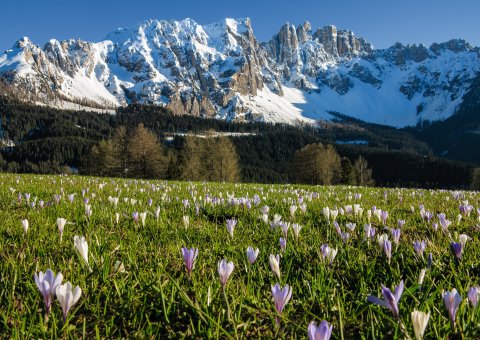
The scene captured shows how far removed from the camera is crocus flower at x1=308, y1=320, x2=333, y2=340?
3.88 feet

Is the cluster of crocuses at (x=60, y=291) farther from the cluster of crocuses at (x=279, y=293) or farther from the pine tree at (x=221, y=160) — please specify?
the pine tree at (x=221, y=160)

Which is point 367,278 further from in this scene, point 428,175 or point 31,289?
point 428,175

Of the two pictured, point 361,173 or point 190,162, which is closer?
point 190,162

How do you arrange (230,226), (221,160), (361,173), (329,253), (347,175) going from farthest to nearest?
(361,173) → (347,175) → (221,160) → (230,226) → (329,253)

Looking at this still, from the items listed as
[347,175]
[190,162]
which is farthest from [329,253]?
[347,175]

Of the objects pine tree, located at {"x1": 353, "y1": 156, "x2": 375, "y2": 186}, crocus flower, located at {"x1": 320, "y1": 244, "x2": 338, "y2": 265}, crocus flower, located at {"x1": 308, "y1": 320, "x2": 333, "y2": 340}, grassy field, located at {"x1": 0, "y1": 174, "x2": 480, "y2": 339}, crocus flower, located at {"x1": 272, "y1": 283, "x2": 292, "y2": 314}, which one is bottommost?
pine tree, located at {"x1": 353, "y1": 156, "x2": 375, "y2": 186}

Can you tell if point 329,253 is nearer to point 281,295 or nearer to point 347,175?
point 281,295

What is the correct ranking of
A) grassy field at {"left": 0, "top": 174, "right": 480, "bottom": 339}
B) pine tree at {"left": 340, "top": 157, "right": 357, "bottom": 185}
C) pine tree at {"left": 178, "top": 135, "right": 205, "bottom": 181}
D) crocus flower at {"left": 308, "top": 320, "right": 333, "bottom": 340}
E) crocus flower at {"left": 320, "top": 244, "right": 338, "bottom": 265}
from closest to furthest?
1. crocus flower at {"left": 308, "top": 320, "right": 333, "bottom": 340}
2. grassy field at {"left": 0, "top": 174, "right": 480, "bottom": 339}
3. crocus flower at {"left": 320, "top": 244, "right": 338, "bottom": 265}
4. pine tree at {"left": 178, "top": 135, "right": 205, "bottom": 181}
5. pine tree at {"left": 340, "top": 157, "right": 357, "bottom": 185}

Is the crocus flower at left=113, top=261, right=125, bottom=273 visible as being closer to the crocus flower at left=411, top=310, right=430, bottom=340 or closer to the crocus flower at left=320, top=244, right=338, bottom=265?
the crocus flower at left=320, top=244, right=338, bottom=265

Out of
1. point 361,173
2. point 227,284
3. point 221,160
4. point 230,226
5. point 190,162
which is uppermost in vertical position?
point 230,226

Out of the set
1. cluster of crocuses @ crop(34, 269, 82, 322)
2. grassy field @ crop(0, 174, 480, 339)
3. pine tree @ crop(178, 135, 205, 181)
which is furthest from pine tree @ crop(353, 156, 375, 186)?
cluster of crocuses @ crop(34, 269, 82, 322)

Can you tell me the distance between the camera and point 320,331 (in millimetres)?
1206

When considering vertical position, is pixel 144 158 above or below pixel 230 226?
below

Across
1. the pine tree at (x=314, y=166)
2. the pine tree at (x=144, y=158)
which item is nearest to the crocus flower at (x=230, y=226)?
A: the pine tree at (x=144, y=158)
